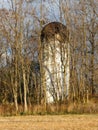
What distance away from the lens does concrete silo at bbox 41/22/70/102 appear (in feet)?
126

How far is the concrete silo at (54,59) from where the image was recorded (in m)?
38.3

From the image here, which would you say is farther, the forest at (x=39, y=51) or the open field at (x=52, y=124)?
the forest at (x=39, y=51)

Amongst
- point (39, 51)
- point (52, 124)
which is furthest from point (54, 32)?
point (52, 124)

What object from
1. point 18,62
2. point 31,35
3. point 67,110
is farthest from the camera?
point 31,35

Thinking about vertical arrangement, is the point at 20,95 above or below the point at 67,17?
below

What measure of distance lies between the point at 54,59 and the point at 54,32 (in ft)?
9.16

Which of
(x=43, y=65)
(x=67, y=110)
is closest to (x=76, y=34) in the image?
(x=43, y=65)

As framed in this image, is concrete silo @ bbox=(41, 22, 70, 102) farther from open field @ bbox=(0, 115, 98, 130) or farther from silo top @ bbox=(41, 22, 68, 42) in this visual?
open field @ bbox=(0, 115, 98, 130)

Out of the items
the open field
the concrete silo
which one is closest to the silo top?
the concrete silo

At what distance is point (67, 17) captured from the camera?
3794 cm

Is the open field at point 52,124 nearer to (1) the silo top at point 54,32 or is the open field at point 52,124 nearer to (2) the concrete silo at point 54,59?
(2) the concrete silo at point 54,59

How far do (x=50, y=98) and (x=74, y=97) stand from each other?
253 cm

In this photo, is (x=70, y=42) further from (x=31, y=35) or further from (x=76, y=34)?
(x=31, y=35)

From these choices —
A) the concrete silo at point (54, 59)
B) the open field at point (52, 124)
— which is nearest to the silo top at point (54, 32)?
the concrete silo at point (54, 59)
